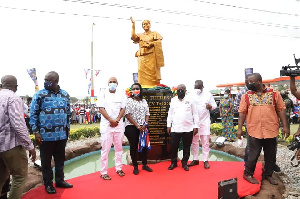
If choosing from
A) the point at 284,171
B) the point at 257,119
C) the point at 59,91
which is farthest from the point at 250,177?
the point at 59,91

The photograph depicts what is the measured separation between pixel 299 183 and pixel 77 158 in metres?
5.20

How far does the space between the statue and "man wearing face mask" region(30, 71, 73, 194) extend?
116 inches

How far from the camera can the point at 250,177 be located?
12.3 ft

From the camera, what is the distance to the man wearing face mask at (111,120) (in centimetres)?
411

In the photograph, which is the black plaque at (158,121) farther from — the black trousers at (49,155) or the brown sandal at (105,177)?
the black trousers at (49,155)

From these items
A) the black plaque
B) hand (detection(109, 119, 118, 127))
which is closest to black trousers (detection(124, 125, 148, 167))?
hand (detection(109, 119, 118, 127))

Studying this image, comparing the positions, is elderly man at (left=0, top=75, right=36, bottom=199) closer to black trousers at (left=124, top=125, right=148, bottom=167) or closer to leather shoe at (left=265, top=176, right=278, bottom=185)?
black trousers at (left=124, top=125, right=148, bottom=167)

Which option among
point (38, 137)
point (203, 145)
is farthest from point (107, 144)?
point (203, 145)

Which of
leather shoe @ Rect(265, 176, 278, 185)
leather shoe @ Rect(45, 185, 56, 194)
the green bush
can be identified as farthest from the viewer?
the green bush

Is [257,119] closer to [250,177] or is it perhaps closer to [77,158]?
[250,177]

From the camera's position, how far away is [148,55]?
6.39 m

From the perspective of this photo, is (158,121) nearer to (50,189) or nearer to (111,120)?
(111,120)

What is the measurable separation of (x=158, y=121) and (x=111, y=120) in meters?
1.49

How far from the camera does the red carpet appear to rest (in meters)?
3.35
